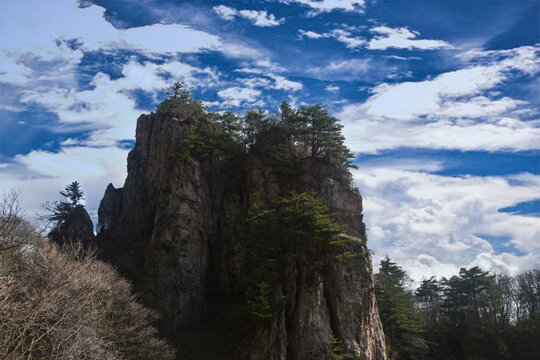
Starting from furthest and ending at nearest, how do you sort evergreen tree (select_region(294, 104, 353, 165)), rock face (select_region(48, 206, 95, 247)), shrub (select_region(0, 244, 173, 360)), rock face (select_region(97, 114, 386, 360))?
rock face (select_region(48, 206, 95, 247)) < evergreen tree (select_region(294, 104, 353, 165)) < rock face (select_region(97, 114, 386, 360)) < shrub (select_region(0, 244, 173, 360))

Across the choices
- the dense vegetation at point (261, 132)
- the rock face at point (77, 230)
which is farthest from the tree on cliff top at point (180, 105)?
→ the rock face at point (77, 230)

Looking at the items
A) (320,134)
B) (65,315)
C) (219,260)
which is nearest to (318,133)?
(320,134)

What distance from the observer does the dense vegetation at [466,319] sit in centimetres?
4019

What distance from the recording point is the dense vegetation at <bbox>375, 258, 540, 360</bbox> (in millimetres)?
40188

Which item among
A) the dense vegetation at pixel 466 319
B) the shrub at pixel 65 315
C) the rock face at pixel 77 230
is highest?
the rock face at pixel 77 230

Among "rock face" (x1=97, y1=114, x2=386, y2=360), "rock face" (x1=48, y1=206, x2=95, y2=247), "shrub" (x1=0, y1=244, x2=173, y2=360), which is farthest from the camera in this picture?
"rock face" (x1=48, y1=206, x2=95, y2=247)

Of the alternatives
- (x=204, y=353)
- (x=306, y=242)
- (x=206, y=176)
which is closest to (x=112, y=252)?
(x=206, y=176)

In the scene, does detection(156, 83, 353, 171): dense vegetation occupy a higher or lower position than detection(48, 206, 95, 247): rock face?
higher

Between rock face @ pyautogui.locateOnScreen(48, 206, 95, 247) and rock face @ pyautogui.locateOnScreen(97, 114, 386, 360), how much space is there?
2110mm

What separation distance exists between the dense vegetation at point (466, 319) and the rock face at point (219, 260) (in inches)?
333

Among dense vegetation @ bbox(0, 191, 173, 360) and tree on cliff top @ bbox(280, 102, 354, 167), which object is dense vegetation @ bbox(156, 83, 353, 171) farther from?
dense vegetation @ bbox(0, 191, 173, 360)

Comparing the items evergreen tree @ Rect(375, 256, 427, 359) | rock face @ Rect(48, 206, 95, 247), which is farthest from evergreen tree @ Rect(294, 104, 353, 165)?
rock face @ Rect(48, 206, 95, 247)

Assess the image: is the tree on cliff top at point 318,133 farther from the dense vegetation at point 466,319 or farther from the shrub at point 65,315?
the shrub at point 65,315

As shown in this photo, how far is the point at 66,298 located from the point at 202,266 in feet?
72.6
